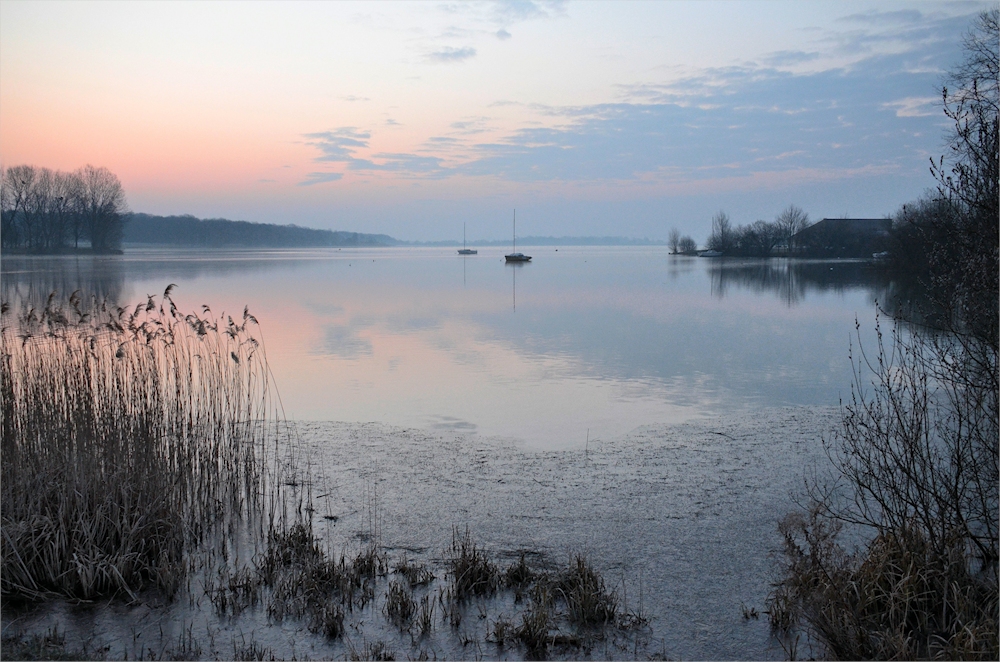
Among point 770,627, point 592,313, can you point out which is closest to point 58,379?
point 770,627

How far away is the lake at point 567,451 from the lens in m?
5.10

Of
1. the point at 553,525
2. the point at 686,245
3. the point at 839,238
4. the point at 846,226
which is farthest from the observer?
the point at 686,245

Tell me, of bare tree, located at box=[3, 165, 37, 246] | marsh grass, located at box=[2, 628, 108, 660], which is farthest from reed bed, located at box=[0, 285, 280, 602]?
bare tree, located at box=[3, 165, 37, 246]

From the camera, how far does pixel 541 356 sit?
1638cm

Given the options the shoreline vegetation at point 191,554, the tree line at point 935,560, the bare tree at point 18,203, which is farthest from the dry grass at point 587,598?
the bare tree at point 18,203

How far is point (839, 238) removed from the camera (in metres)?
87.5

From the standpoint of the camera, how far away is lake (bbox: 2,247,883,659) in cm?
510

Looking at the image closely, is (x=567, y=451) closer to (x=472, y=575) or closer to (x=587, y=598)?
(x=472, y=575)

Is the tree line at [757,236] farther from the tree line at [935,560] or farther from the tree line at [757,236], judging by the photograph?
the tree line at [935,560]

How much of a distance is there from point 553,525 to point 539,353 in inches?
400

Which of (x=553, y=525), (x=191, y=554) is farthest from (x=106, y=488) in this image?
(x=553, y=525)

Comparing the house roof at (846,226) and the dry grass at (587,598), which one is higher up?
the house roof at (846,226)

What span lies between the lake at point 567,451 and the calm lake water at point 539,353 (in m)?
0.07

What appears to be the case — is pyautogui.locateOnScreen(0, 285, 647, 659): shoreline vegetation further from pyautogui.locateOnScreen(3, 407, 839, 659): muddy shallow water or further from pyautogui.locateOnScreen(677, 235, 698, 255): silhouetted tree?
pyautogui.locateOnScreen(677, 235, 698, 255): silhouetted tree
